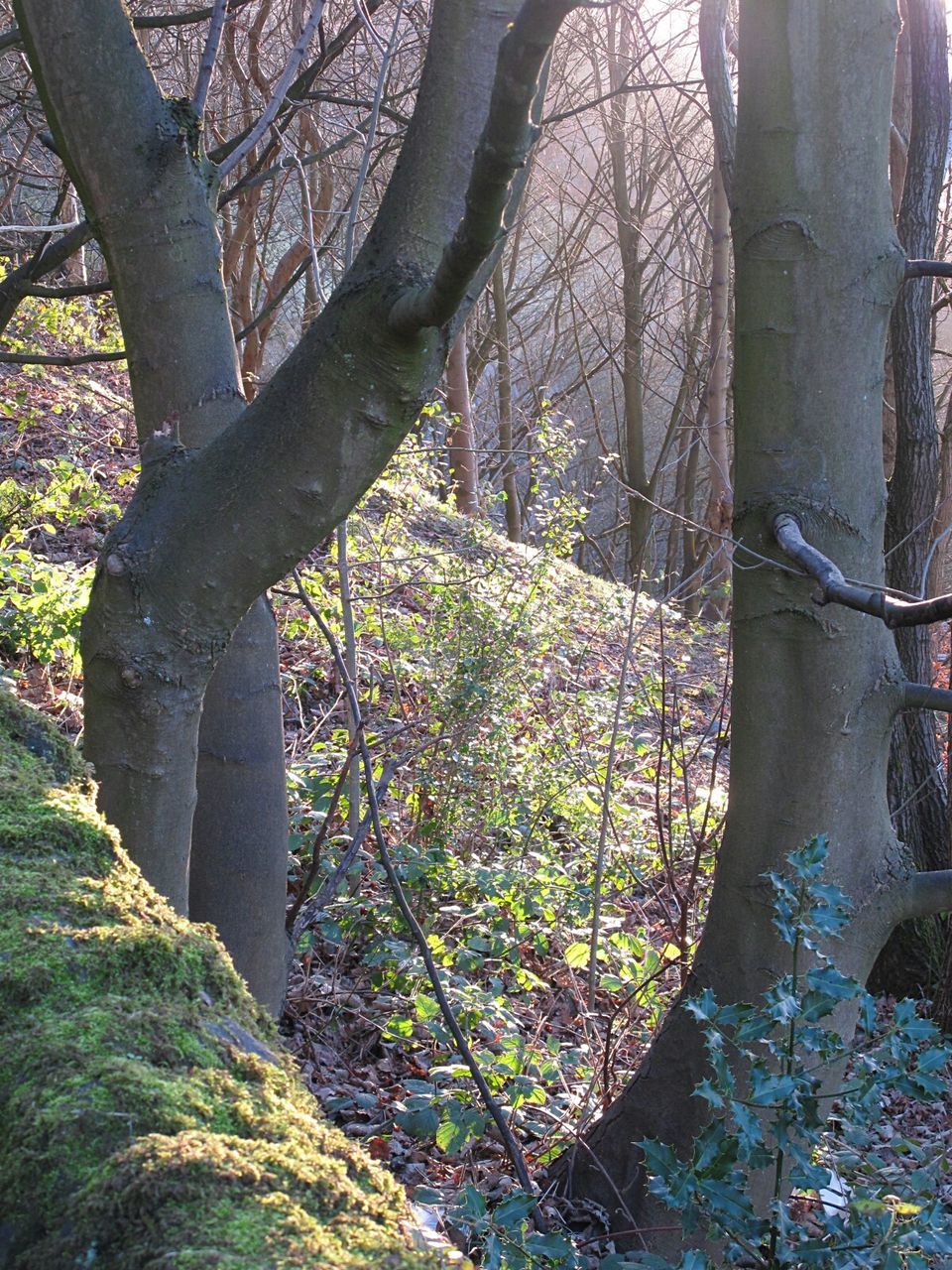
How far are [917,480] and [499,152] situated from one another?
4139 millimetres

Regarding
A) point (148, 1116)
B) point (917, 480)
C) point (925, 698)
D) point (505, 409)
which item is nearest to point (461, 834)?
point (925, 698)

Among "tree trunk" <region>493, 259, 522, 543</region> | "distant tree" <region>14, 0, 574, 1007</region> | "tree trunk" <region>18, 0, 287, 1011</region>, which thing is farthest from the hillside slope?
"tree trunk" <region>493, 259, 522, 543</region>

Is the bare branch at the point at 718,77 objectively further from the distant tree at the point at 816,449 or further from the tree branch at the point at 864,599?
the tree branch at the point at 864,599

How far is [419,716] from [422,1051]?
164 centimetres

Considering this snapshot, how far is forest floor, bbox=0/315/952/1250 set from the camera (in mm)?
3051

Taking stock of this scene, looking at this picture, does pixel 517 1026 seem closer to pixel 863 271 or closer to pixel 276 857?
pixel 276 857

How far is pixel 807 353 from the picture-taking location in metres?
2.41

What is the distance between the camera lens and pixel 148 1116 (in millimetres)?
938

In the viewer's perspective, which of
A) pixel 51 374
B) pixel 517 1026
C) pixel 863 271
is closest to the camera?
pixel 863 271

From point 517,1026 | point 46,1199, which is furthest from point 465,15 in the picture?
point 517,1026

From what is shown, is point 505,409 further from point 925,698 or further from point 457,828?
point 925,698

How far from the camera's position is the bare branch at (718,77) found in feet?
10.8

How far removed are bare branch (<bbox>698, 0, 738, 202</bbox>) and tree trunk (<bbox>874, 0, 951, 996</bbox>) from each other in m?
1.97

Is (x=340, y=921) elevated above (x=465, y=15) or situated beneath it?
situated beneath
